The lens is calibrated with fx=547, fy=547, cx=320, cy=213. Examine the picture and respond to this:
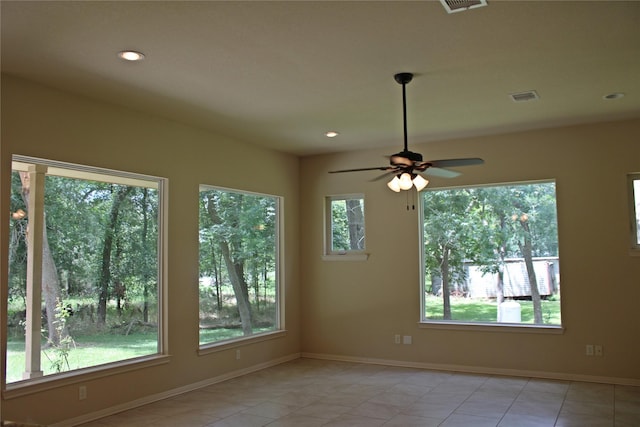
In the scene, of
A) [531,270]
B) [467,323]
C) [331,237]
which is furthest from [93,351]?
[531,270]

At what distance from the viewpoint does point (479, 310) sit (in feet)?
21.6

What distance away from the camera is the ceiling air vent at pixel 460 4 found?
3045mm

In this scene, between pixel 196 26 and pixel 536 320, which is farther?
pixel 536 320

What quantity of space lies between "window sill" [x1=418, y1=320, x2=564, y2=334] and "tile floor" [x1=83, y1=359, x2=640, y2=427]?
551 mm

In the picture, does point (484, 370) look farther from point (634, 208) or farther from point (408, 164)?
point (408, 164)

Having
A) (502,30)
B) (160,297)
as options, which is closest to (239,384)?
(160,297)

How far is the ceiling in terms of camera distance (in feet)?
10.4

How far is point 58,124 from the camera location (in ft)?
14.8

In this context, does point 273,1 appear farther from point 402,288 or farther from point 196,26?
point 402,288

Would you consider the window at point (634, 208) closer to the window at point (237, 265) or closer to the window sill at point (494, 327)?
the window sill at point (494, 327)

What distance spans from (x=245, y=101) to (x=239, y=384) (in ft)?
9.85

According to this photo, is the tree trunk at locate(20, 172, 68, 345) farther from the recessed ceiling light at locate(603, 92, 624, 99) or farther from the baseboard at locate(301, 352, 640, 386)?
the recessed ceiling light at locate(603, 92, 624, 99)

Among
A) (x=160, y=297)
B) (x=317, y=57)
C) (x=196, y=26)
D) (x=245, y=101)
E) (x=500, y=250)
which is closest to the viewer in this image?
(x=196, y=26)

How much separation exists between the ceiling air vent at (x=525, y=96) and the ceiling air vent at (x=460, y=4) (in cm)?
192
